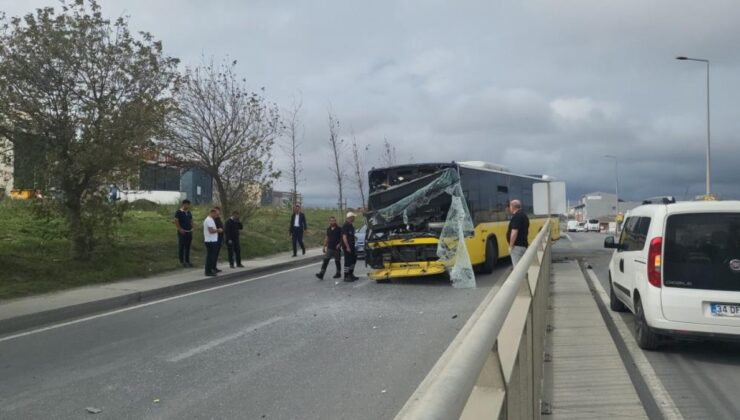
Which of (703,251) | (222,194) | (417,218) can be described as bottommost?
(703,251)

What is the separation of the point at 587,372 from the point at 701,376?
3.88 feet

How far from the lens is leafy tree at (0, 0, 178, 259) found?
13.1 meters

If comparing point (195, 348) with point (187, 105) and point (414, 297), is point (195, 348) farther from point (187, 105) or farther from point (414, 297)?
point (187, 105)

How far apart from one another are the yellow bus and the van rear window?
7.24 metres

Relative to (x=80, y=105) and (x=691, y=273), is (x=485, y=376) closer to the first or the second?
(x=691, y=273)

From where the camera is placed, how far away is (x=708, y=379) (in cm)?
576

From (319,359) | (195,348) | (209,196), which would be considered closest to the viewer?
(319,359)

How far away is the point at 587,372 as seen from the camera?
19.0ft

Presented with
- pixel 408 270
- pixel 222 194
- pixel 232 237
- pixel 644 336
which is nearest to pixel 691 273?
pixel 644 336

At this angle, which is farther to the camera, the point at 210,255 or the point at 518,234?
the point at 210,255

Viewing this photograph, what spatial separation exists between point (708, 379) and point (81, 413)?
5931 millimetres

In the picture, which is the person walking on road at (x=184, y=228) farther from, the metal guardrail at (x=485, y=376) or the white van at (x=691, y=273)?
the metal guardrail at (x=485, y=376)

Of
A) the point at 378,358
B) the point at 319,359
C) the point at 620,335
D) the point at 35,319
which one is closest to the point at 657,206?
the point at 620,335

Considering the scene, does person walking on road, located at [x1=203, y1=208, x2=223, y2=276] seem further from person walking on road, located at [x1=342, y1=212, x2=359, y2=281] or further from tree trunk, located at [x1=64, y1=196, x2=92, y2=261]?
person walking on road, located at [x1=342, y1=212, x2=359, y2=281]
